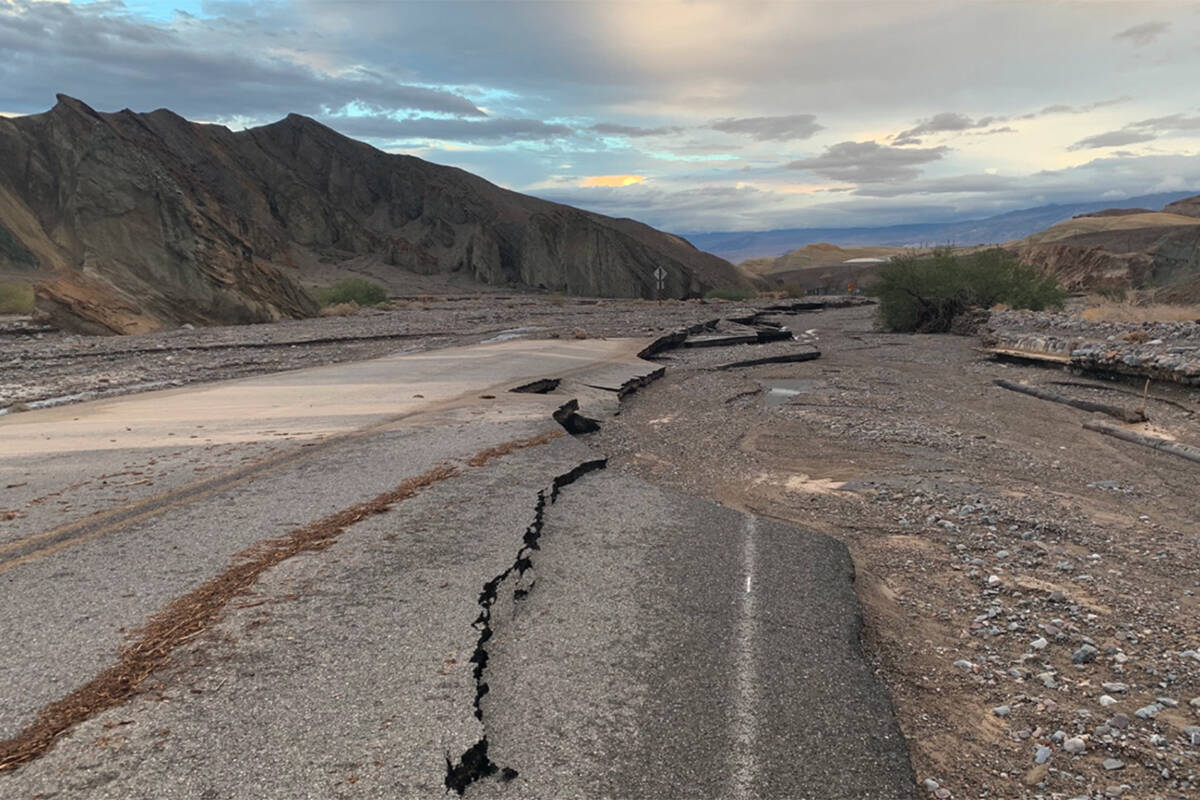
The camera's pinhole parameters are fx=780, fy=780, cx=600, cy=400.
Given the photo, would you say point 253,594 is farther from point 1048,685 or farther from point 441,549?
point 1048,685

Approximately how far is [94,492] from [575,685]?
14.8 feet

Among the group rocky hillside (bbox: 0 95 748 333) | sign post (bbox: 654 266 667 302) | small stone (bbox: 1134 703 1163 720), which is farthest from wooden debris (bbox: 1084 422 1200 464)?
sign post (bbox: 654 266 667 302)

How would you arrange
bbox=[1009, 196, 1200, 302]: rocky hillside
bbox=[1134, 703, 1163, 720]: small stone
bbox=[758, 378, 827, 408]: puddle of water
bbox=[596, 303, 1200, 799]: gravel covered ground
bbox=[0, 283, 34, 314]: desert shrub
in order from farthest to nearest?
1. bbox=[1009, 196, 1200, 302]: rocky hillside
2. bbox=[0, 283, 34, 314]: desert shrub
3. bbox=[758, 378, 827, 408]: puddle of water
4. bbox=[1134, 703, 1163, 720]: small stone
5. bbox=[596, 303, 1200, 799]: gravel covered ground

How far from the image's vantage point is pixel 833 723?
10.7ft

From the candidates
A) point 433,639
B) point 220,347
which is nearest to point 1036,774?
point 433,639

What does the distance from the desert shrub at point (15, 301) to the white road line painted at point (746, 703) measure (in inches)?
1207

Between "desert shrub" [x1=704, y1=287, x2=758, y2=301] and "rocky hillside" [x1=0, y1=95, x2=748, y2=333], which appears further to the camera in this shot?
"desert shrub" [x1=704, y1=287, x2=758, y2=301]

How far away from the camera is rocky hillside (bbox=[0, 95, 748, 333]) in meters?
28.6

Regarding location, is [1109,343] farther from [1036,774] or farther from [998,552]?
[1036,774]

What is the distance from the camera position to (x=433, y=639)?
3.63m

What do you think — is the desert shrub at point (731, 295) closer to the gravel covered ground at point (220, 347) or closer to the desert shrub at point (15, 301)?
the gravel covered ground at point (220, 347)

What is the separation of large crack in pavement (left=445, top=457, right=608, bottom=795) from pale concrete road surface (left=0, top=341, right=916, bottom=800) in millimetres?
13

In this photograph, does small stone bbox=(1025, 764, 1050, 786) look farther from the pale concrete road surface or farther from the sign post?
the sign post

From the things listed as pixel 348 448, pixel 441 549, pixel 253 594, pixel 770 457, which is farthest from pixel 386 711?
pixel 770 457
